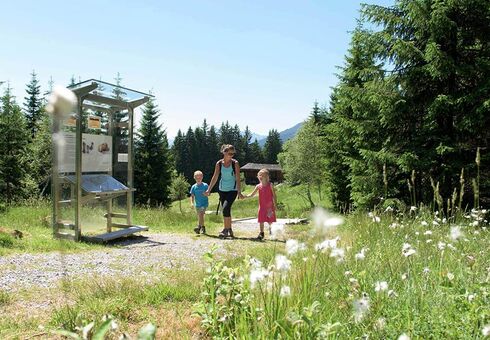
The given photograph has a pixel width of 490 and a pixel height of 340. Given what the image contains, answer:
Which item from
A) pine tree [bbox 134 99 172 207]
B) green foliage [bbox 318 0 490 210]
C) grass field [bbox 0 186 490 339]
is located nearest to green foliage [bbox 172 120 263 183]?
pine tree [bbox 134 99 172 207]

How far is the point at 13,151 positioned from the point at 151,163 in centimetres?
1347

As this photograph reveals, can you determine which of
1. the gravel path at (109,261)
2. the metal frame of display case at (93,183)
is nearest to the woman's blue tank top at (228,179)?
the gravel path at (109,261)

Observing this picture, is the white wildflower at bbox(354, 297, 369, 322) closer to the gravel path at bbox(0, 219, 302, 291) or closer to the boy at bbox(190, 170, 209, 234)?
the gravel path at bbox(0, 219, 302, 291)

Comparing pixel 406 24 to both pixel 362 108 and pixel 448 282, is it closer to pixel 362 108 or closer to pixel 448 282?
pixel 362 108

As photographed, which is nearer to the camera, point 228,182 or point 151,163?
point 228,182

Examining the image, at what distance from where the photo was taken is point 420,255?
12.6 ft

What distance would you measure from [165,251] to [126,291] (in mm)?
3415

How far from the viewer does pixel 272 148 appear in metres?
117

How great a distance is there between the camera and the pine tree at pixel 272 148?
116 m

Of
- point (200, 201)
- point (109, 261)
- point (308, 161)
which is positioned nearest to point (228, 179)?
point (200, 201)

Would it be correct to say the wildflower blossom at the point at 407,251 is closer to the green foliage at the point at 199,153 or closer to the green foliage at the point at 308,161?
the green foliage at the point at 308,161

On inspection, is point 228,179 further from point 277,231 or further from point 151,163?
point 151,163

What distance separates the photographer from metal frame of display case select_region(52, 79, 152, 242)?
8.20 metres

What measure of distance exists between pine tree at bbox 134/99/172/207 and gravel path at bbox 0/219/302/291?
93.3 ft
